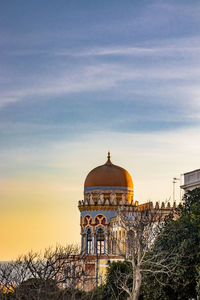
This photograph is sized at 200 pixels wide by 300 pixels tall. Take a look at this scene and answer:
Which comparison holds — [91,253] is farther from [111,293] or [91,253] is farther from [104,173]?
[111,293]

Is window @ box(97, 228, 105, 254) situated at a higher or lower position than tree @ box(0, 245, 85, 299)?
higher

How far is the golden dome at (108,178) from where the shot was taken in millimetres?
60562

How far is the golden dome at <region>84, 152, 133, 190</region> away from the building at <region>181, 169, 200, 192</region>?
81.3ft

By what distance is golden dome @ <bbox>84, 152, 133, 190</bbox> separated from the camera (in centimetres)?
6056

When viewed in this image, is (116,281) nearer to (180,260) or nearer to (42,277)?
(42,277)

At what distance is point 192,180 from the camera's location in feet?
115

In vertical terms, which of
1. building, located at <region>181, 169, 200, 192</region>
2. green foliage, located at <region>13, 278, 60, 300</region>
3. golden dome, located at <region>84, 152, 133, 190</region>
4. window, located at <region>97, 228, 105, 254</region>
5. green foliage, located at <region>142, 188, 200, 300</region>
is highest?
golden dome, located at <region>84, 152, 133, 190</region>

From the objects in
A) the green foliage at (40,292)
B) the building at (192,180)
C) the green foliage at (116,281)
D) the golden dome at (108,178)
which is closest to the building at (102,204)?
the golden dome at (108,178)

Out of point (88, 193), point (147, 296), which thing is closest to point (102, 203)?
point (88, 193)

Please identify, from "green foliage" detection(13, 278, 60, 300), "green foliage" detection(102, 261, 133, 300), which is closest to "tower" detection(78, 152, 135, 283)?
"green foliage" detection(102, 261, 133, 300)

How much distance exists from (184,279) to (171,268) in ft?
2.85

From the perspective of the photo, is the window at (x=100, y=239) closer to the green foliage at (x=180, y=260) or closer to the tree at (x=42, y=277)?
the tree at (x=42, y=277)

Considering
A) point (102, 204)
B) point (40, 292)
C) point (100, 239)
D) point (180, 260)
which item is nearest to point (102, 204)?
point (102, 204)

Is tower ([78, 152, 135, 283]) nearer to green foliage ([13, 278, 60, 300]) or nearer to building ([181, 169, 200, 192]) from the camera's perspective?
building ([181, 169, 200, 192])
